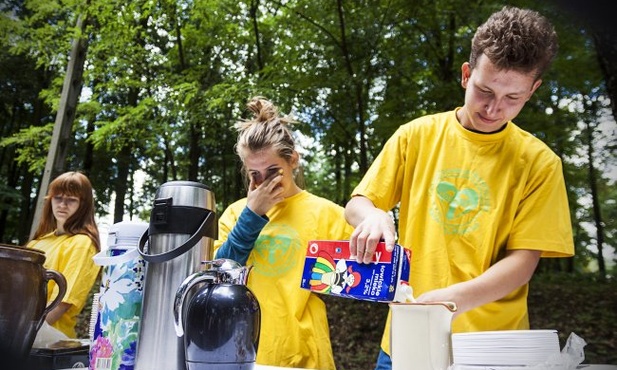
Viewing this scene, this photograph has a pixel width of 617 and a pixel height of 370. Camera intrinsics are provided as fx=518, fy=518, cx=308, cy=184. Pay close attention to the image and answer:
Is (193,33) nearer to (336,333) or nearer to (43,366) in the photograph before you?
(336,333)

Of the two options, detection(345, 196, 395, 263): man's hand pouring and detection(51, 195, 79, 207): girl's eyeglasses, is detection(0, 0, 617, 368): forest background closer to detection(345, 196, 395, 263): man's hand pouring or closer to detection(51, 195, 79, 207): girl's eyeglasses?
detection(51, 195, 79, 207): girl's eyeglasses

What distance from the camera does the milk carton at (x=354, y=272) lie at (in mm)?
1099

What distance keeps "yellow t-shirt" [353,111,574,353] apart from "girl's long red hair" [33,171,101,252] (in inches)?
91.8

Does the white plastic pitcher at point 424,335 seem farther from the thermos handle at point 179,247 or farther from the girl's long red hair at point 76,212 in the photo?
the girl's long red hair at point 76,212

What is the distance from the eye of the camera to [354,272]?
3.84 ft

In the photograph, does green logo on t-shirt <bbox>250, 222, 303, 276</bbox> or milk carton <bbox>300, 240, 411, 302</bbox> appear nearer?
milk carton <bbox>300, 240, 411, 302</bbox>

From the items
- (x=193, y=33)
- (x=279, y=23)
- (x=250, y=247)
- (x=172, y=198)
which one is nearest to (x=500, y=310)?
(x=250, y=247)

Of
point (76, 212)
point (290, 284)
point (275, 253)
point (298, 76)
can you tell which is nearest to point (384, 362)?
point (290, 284)

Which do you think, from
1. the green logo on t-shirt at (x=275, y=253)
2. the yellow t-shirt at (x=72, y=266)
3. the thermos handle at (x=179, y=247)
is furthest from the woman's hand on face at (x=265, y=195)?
the yellow t-shirt at (x=72, y=266)

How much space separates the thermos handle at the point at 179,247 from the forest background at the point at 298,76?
4.53m

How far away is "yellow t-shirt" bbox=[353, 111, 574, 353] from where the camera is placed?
155cm

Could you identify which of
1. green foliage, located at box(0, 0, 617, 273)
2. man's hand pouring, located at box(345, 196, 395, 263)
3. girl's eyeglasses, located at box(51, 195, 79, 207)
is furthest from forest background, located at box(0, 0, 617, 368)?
man's hand pouring, located at box(345, 196, 395, 263)

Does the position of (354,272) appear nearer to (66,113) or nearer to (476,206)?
(476,206)

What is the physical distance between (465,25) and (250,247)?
5.03 metres
